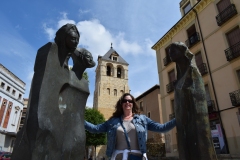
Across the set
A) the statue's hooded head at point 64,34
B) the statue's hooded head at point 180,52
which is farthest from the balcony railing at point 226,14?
the statue's hooded head at point 64,34

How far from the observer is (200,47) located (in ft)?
49.9

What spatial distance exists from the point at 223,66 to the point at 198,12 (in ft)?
18.1

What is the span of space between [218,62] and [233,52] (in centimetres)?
123

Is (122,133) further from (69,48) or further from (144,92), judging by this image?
(144,92)

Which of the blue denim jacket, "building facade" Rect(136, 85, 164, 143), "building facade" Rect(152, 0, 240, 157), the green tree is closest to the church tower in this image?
the green tree

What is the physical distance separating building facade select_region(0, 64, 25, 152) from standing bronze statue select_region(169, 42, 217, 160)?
2392 centimetres

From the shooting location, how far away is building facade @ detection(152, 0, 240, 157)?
11898mm

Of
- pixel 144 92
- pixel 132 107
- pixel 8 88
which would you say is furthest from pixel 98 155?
pixel 132 107

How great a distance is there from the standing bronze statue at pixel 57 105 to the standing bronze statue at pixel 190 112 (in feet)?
4.10

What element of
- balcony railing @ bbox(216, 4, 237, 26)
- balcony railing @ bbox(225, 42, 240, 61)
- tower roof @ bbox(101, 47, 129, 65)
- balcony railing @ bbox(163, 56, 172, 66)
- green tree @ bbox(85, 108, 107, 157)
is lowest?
green tree @ bbox(85, 108, 107, 157)

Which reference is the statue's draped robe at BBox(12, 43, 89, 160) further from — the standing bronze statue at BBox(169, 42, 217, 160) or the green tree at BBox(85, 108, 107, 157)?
the green tree at BBox(85, 108, 107, 157)

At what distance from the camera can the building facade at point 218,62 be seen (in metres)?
11.9

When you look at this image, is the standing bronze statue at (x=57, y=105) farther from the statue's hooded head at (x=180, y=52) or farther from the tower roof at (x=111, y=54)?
the tower roof at (x=111, y=54)

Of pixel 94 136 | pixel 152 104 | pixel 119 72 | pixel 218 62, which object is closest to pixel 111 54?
pixel 119 72
